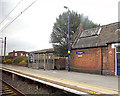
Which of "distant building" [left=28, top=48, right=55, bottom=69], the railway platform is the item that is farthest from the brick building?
"distant building" [left=28, top=48, right=55, bottom=69]

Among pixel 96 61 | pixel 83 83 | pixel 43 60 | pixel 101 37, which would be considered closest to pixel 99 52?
pixel 96 61

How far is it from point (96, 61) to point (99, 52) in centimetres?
105

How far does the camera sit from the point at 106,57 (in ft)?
40.7

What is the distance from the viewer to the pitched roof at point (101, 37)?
41.1 ft

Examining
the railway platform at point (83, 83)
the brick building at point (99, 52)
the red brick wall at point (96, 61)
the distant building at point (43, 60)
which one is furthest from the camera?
the distant building at point (43, 60)

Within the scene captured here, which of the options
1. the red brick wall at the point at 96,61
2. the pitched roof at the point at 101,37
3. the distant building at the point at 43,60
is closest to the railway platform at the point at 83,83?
the red brick wall at the point at 96,61

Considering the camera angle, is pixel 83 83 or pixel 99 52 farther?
pixel 99 52

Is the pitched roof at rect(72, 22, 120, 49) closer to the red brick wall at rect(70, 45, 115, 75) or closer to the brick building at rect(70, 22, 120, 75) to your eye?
the brick building at rect(70, 22, 120, 75)

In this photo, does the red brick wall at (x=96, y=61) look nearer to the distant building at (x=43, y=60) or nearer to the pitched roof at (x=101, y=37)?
the pitched roof at (x=101, y=37)

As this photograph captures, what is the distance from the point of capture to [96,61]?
13.2m

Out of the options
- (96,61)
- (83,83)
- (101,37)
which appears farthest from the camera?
(101,37)

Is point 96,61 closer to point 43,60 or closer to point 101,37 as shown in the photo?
point 101,37

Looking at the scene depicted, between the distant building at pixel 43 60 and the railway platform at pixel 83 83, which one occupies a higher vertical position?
the distant building at pixel 43 60

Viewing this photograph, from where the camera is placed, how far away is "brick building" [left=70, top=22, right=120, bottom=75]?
38.2 ft
